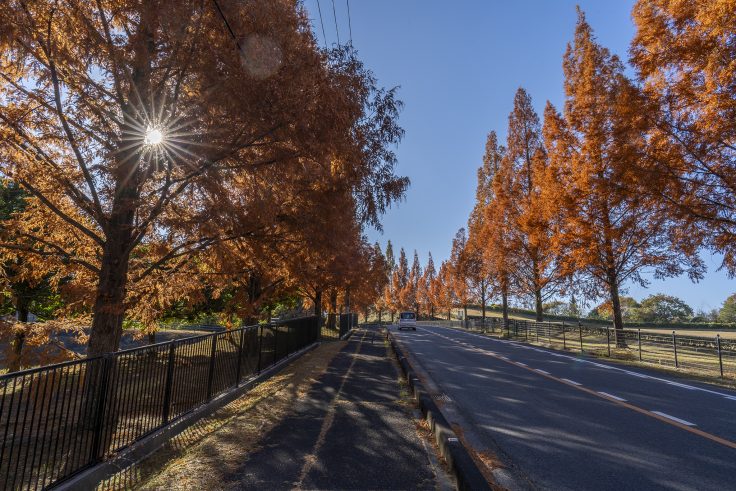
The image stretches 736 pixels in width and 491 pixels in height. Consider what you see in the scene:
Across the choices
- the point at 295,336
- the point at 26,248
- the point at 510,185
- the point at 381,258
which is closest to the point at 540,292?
the point at 510,185

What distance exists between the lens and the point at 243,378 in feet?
29.6

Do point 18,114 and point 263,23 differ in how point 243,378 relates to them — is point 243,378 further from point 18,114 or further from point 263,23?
A: point 263,23

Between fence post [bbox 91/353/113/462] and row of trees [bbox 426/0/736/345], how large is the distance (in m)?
14.2

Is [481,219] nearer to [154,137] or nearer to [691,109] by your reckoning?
[691,109]

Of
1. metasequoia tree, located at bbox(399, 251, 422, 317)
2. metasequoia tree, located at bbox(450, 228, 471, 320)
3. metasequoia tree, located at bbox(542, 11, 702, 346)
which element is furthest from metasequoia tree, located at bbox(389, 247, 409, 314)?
metasequoia tree, located at bbox(542, 11, 702, 346)

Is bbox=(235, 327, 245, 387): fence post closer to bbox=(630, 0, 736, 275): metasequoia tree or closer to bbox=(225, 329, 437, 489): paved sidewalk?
bbox=(225, 329, 437, 489): paved sidewalk

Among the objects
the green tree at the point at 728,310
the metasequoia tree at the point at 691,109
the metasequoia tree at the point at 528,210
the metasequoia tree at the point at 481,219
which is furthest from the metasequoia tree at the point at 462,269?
the green tree at the point at 728,310

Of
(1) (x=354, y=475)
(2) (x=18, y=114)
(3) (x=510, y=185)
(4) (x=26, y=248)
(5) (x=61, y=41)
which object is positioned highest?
(3) (x=510, y=185)

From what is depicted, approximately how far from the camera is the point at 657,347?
15.1 m

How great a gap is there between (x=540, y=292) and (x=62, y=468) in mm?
28433

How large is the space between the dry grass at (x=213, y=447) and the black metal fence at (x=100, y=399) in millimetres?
346

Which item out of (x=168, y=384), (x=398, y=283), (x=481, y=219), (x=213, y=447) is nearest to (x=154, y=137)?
(x=168, y=384)

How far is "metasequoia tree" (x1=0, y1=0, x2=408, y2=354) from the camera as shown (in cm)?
464

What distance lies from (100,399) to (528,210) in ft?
79.9
